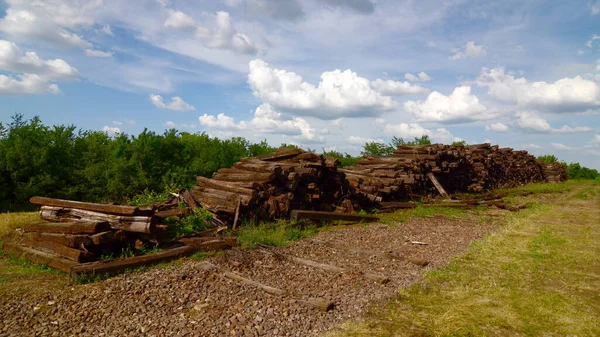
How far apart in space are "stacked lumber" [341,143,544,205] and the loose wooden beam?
831 centimetres

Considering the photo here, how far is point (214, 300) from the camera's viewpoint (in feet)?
18.5

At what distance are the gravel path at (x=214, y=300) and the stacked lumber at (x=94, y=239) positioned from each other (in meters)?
0.46

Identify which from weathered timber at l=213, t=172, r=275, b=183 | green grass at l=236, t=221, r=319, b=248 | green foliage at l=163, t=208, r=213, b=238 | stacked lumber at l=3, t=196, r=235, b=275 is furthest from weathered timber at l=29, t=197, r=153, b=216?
weathered timber at l=213, t=172, r=275, b=183

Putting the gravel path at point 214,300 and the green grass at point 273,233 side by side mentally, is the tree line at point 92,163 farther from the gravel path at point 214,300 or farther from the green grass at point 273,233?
the gravel path at point 214,300

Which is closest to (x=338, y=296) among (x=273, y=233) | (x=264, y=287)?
(x=264, y=287)

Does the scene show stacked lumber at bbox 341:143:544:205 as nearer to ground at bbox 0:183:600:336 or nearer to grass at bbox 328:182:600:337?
grass at bbox 328:182:600:337

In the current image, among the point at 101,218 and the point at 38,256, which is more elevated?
the point at 101,218

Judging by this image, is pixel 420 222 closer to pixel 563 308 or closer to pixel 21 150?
pixel 563 308

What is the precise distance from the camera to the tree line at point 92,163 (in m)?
13.6

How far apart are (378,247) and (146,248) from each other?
5.04 meters

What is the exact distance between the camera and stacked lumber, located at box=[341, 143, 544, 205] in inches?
638

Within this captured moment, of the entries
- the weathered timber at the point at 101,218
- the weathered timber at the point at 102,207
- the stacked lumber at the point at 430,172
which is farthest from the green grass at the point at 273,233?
the stacked lumber at the point at 430,172

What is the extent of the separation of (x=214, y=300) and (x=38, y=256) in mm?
3736

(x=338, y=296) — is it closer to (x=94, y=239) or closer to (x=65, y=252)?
(x=94, y=239)
